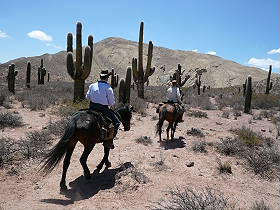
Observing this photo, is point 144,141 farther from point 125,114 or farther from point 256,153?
point 256,153

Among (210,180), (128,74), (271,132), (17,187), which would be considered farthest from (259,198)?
(128,74)

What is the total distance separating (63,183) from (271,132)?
10485mm

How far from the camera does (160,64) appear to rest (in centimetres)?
10438

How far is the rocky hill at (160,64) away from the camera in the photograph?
9006 centimetres

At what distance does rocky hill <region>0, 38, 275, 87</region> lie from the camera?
90.1m

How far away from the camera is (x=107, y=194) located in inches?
219

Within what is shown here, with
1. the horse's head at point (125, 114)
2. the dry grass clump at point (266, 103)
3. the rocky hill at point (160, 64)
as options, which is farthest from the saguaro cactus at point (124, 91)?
the rocky hill at point (160, 64)

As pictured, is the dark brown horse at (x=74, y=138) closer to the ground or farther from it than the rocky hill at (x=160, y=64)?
closer to the ground

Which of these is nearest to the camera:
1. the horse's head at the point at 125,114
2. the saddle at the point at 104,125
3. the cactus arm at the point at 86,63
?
the saddle at the point at 104,125

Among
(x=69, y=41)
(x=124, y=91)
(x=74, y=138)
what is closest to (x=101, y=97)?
(x=74, y=138)

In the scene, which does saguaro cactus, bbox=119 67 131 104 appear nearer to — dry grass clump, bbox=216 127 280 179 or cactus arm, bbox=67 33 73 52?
cactus arm, bbox=67 33 73 52

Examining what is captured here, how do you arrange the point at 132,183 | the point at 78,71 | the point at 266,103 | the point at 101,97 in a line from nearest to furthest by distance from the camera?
the point at 132,183 → the point at 101,97 → the point at 78,71 → the point at 266,103

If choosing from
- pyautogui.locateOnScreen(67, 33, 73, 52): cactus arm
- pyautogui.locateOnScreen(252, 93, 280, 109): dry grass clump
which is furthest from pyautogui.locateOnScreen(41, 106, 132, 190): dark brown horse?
pyautogui.locateOnScreen(252, 93, 280, 109): dry grass clump

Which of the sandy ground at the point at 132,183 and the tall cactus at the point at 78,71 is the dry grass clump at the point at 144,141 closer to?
the sandy ground at the point at 132,183
